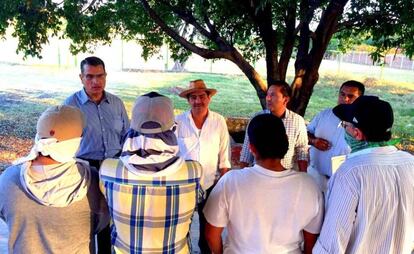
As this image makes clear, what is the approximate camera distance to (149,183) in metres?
1.51

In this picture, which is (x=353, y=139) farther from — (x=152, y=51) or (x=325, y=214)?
(x=152, y=51)

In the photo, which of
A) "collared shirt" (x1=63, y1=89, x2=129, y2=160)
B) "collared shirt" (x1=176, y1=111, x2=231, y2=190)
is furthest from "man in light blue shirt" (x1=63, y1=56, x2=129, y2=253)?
"collared shirt" (x1=176, y1=111, x2=231, y2=190)

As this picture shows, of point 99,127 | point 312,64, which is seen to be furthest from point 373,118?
point 312,64

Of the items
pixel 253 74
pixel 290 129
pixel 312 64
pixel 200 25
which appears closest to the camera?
pixel 290 129

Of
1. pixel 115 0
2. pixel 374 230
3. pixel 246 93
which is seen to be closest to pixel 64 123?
pixel 374 230

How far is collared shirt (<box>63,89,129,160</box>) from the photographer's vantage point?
2.68 m

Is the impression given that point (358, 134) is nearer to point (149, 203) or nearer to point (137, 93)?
point (149, 203)

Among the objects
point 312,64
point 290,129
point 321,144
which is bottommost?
point 321,144

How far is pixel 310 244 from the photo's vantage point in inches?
64.4

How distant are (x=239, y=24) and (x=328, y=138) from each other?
3242 mm

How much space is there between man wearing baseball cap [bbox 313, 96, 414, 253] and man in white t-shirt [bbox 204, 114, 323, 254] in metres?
0.10

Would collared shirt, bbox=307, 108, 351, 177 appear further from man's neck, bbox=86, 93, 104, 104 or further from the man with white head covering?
the man with white head covering

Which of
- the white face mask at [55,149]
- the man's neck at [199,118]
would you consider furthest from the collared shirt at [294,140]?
the white face mask at [55,149]

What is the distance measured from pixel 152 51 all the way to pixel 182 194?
5.58 metres
